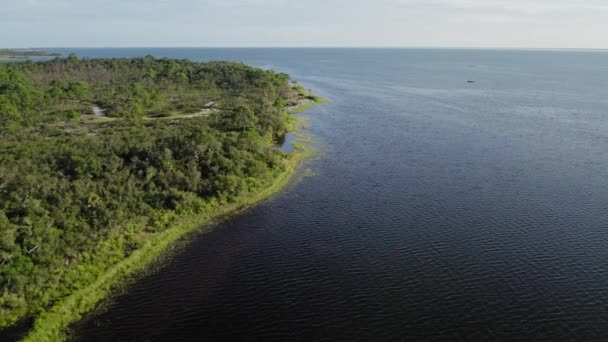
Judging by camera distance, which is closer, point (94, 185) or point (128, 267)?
point (128, 267)

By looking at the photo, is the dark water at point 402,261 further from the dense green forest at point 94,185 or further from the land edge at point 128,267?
the dense green forest at point 94,185

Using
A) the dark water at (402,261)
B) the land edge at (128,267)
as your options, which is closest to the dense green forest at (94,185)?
the land edge at (128,267)

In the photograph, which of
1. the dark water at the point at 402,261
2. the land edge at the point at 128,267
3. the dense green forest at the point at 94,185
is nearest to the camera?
the land edge at the point at 128,267

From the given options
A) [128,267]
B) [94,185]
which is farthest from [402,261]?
[94,185]

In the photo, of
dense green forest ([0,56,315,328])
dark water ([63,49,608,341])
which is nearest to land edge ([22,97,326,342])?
dense green forest ([0,56,315,328])

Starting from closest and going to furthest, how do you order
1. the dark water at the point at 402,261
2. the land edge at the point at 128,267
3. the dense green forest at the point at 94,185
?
the land edge at the point at 128,267 → the dark water at the point at 402,261 → the dense green forest at the point at 94,185

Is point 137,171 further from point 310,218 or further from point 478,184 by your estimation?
point 478,184

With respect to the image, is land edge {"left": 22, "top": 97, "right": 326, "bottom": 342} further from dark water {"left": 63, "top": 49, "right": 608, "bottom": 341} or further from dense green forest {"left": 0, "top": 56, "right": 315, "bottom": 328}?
dark water {"left": 63, "top": 49, "right": 608, "bottom": 341}

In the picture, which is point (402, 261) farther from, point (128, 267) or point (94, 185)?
point (94, 185)
